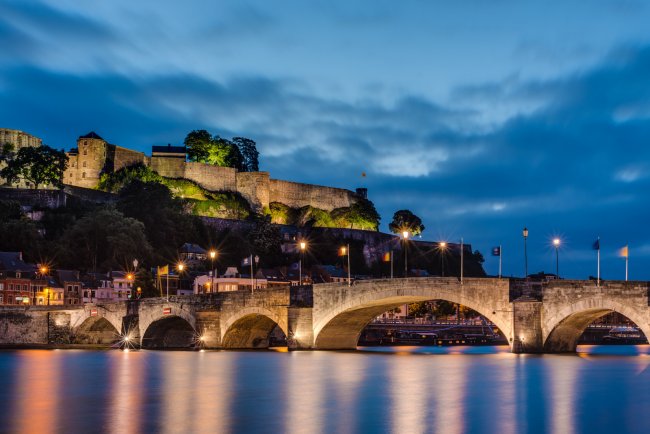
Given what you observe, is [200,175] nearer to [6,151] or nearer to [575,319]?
[6,151]

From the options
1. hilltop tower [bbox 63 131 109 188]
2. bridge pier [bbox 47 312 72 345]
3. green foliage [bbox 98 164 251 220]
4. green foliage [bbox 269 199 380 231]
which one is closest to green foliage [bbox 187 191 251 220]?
green foliage [bbox 98 164 251 220]

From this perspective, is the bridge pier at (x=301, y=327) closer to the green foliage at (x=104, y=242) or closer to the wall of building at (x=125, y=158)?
the green foliage at (x=104, y=242)

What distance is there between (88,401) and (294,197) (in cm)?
8599

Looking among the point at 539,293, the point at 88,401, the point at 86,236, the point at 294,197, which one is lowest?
the point at 88,401

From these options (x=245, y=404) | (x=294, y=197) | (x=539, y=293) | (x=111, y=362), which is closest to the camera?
(x=245, y=404)

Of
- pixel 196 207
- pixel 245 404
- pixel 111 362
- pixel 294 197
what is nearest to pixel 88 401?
pixel 245 404

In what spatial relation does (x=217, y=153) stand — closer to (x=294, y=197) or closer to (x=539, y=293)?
(x=294, y=197)

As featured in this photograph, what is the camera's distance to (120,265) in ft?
265

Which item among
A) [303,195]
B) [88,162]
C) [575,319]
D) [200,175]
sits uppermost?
[88,162]

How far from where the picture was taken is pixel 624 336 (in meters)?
76.0

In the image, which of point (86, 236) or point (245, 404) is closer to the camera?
point (245, 404)

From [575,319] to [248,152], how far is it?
298 ft

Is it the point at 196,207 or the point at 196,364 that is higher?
the point at 196,207

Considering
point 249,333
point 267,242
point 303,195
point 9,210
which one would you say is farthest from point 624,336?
point 9,210
